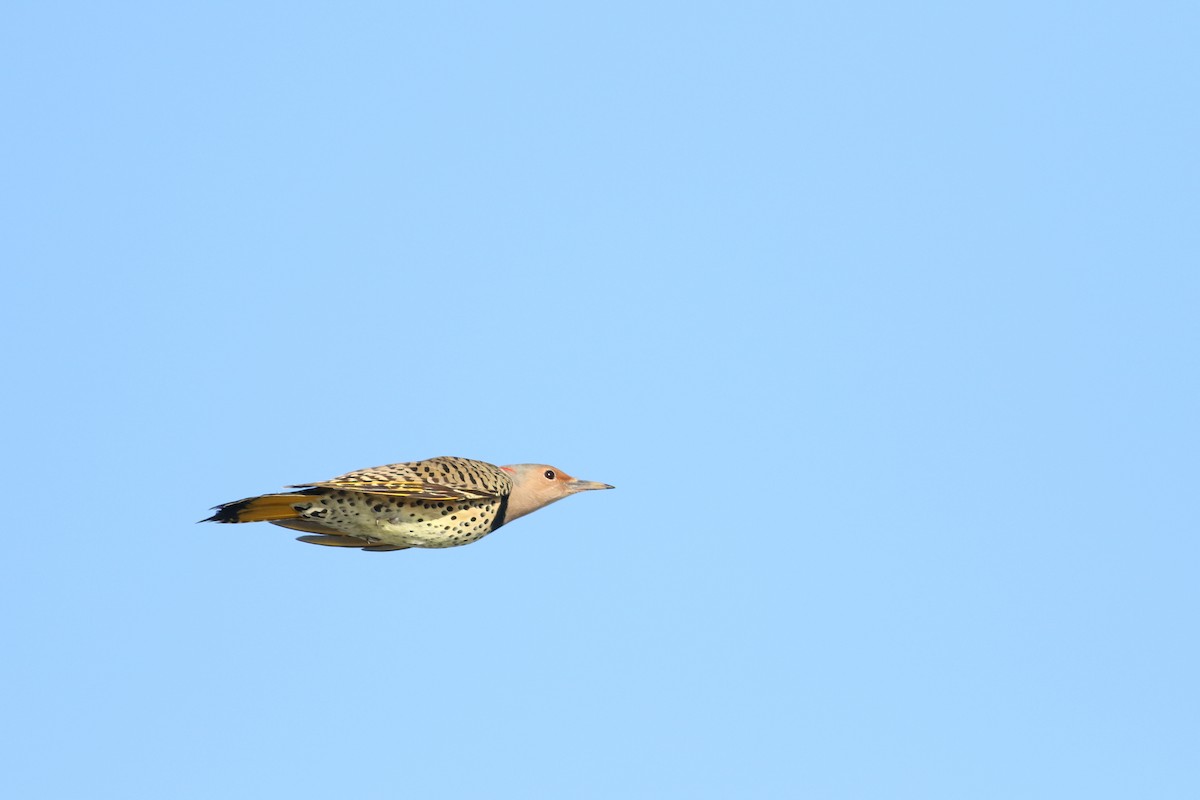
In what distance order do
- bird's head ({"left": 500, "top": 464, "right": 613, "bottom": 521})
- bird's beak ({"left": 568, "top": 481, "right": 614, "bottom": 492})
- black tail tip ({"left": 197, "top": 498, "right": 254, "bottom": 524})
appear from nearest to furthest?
black tail tip ({"left": 197, "top": 498, "right": 254, "bottom": 524})
bird's head ({"left": 500, "top": 464, "right": 613, "bottom": 521})
bird's beak ({"left": 568, "top": 481, "right": 614, "bottom": 492})

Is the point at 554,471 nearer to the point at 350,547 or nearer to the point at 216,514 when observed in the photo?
the point at 350,547

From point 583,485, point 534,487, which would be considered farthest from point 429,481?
point 583,485

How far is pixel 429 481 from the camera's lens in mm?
16875

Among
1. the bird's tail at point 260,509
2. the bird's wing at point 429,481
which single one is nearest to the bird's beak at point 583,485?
the bird's wing at point 429,481

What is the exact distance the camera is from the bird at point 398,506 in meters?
16.3

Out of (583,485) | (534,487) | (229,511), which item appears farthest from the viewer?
(583,485)

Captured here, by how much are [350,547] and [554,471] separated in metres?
2.63

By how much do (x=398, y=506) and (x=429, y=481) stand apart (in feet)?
1.40

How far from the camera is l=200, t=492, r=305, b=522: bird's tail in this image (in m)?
15.7

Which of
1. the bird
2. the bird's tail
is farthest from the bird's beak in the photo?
the bird's tail

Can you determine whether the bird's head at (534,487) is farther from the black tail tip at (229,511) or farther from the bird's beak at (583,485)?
the black tail tip at (229,511)

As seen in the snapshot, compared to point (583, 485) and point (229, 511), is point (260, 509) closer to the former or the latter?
point (229, 511)

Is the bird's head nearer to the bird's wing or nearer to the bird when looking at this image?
the bird

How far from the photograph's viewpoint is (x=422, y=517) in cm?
1695
